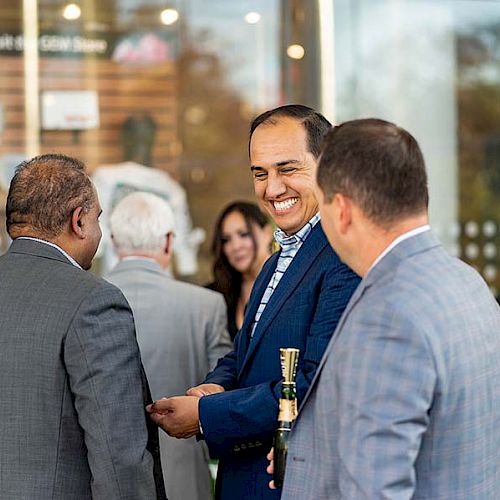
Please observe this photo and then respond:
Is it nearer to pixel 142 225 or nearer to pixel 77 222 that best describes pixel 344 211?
pixel 77 222

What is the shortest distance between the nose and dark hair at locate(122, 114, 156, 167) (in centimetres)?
465

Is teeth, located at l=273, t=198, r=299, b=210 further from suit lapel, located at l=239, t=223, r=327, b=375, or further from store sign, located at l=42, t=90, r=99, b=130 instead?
store sign, located at l=42, t=90, r=99, b=130

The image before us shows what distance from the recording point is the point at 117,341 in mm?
2773

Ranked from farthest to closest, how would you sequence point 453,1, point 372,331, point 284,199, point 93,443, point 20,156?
1. point 453,1
2. point 20,156
3. point 284,199
4. point 93,443
5. point 372,331

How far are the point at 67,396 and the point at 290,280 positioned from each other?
646mm

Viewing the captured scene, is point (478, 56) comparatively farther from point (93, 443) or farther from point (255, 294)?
point (93, 443)

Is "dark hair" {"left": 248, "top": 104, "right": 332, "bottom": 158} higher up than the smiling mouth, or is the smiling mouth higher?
"dark hair" {"left": 248, "top": 104, "right": 332, "bottom": 158}

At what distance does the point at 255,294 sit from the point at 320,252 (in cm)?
30

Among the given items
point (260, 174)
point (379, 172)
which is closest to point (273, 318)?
point (260, 174)

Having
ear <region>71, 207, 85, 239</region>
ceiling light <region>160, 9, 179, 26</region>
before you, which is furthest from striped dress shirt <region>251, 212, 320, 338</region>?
ceiling light <region>160, 9, 179, 26</region>

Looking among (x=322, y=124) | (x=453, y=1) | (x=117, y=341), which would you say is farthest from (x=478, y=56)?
(x=117, y=341)

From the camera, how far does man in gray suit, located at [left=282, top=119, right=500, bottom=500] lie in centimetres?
203

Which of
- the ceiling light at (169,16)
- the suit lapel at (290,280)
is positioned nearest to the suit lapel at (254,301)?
the suit lapel at (290,280)

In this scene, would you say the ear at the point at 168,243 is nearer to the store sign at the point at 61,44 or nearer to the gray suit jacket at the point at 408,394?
the gray suit jacket at the point at 408,394
